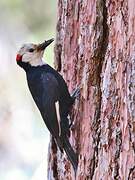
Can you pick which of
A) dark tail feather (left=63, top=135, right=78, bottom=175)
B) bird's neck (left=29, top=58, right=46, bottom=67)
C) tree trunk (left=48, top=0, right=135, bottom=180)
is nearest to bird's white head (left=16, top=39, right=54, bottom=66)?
bird's neck (left=29, top=58, right=46, bottom=67)

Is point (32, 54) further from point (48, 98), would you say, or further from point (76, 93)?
point (76, 93)

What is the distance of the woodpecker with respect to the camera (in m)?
2.82

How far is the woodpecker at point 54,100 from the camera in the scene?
9.27 ft

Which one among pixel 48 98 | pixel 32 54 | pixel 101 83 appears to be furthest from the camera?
pixel 32 54

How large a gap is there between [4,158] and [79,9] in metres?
2.88

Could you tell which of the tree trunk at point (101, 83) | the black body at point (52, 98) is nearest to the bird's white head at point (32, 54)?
the black body at point (52, 98)

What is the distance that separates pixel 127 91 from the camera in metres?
2.25

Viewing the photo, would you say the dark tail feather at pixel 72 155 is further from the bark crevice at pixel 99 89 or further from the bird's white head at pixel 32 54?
the bird's white head at pixel 32 54

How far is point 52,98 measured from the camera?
3020mm

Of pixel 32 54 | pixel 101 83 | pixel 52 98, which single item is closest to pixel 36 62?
pixel 32 54

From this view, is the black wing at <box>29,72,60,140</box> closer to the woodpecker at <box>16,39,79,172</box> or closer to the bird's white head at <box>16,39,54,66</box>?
the woodpecker at <box>16,39,79,172</box>

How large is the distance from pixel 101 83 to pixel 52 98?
56 centimetres

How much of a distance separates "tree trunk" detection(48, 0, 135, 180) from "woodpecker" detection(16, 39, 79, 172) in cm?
4

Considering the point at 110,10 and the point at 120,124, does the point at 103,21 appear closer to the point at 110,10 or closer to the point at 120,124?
the point at 110,10
